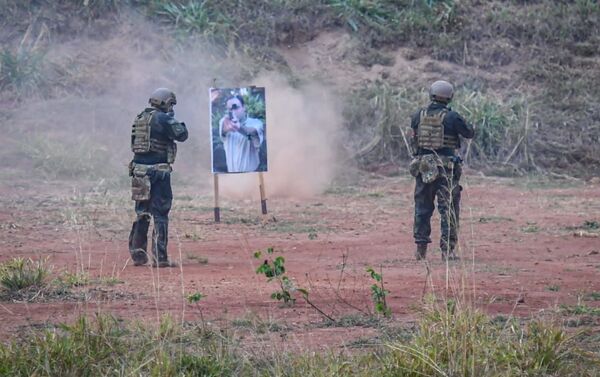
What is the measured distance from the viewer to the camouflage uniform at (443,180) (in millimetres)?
11906

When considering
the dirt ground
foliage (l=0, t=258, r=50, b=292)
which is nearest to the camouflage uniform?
the dirt ground

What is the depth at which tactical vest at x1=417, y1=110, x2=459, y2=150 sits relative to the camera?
11.9 meters

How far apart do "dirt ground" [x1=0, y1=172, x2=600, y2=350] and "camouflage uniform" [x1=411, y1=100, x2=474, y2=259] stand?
338mm

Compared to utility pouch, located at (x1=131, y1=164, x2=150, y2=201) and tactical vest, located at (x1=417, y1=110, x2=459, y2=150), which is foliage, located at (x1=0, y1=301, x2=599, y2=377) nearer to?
utility pouch, located at (x1=131, y1=164, x2=150, y2=201)

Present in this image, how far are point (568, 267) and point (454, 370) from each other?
18.4 ft

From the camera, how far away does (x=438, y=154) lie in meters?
12.0

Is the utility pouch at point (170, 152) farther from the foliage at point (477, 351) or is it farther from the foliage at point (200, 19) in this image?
the foliage at point (200, 19)

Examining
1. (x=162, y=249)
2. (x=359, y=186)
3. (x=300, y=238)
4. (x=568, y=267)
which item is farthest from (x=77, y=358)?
(x=359, y=186)

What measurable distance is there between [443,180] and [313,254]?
1.82m

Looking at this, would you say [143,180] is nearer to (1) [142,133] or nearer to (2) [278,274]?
(1) [142,133]

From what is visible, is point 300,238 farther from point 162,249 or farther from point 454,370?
point 454,370

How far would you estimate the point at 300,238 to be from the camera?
14.4m

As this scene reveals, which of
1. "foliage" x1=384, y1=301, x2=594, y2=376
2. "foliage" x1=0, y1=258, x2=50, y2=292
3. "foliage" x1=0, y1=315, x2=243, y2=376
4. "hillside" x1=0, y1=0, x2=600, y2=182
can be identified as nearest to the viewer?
"foliage" x1=384, y1=301, x2=594, y2=376

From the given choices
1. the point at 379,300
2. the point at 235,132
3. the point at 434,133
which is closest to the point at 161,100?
the point at 434,133
